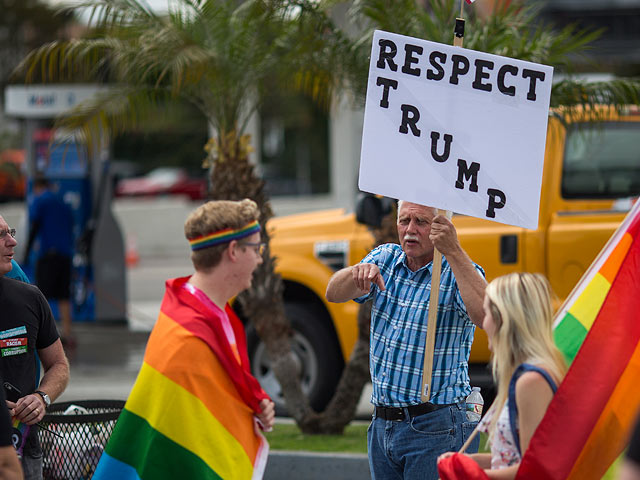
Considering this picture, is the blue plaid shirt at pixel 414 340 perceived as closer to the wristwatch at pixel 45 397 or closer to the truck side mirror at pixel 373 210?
the wristwatch at pixel 45 397

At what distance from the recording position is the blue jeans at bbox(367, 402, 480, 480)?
378 cm

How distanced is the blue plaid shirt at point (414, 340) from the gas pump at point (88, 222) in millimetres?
9492

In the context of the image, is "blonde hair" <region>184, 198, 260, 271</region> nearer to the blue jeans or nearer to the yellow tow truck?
the blue jeans

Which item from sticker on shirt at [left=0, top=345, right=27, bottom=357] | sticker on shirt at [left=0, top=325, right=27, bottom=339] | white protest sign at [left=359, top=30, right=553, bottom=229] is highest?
white protest sign at [left=359, top=30, right=553, bottom=229]

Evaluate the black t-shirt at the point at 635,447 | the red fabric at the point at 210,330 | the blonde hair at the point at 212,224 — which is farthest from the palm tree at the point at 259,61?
the black t-shirt at the point at 635,447

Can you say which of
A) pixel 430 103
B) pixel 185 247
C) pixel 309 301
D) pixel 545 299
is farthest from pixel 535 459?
pixel 185 247

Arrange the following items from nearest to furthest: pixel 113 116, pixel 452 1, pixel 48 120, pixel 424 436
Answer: pixel 424 436 → pixel 452 1 → pixel 113 116 → pixel 48 120

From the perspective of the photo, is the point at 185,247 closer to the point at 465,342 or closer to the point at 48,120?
the point at 48,120

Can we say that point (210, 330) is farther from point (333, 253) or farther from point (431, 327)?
point (333, 253)

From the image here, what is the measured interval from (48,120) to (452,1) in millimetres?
8293

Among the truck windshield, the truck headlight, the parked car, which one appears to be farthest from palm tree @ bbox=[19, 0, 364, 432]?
the parked car

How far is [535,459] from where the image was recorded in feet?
9.92

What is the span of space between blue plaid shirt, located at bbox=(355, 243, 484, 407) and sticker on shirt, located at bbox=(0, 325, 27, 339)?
132 cm

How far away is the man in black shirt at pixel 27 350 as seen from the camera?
3848 millimetres
